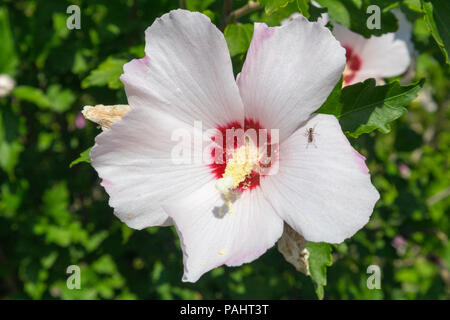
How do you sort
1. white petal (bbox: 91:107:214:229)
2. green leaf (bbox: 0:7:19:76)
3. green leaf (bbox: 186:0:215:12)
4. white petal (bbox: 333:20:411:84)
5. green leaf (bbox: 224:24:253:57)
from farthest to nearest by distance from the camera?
green leaf (bbox: 0:7:19:76)
white petal (bbox: 333:20:411:84)
green leaf (bbox: 186:0:215:12)
green leaf (bbox: 224:24:253:57)
white petal (bbox: 91:107:214:229)

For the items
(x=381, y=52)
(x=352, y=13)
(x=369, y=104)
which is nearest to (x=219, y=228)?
(x=369, y=104)

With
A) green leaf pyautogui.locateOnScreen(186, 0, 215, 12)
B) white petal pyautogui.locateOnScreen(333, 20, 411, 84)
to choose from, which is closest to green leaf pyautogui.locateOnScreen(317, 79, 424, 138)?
white petal pyautogui.locateOnScreen(333, 20, 411, 84)

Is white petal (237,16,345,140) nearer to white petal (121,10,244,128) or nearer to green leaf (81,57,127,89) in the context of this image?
white petal (121,10,244,128)

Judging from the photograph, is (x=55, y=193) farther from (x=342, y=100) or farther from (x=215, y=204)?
(x=342, y=100)

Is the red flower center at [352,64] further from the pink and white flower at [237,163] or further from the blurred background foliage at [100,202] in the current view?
the pink and white flower at [237,163]

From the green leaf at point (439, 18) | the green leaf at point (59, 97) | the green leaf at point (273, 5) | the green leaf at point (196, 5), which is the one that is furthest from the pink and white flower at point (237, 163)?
the green leaf at point (59, 97)
